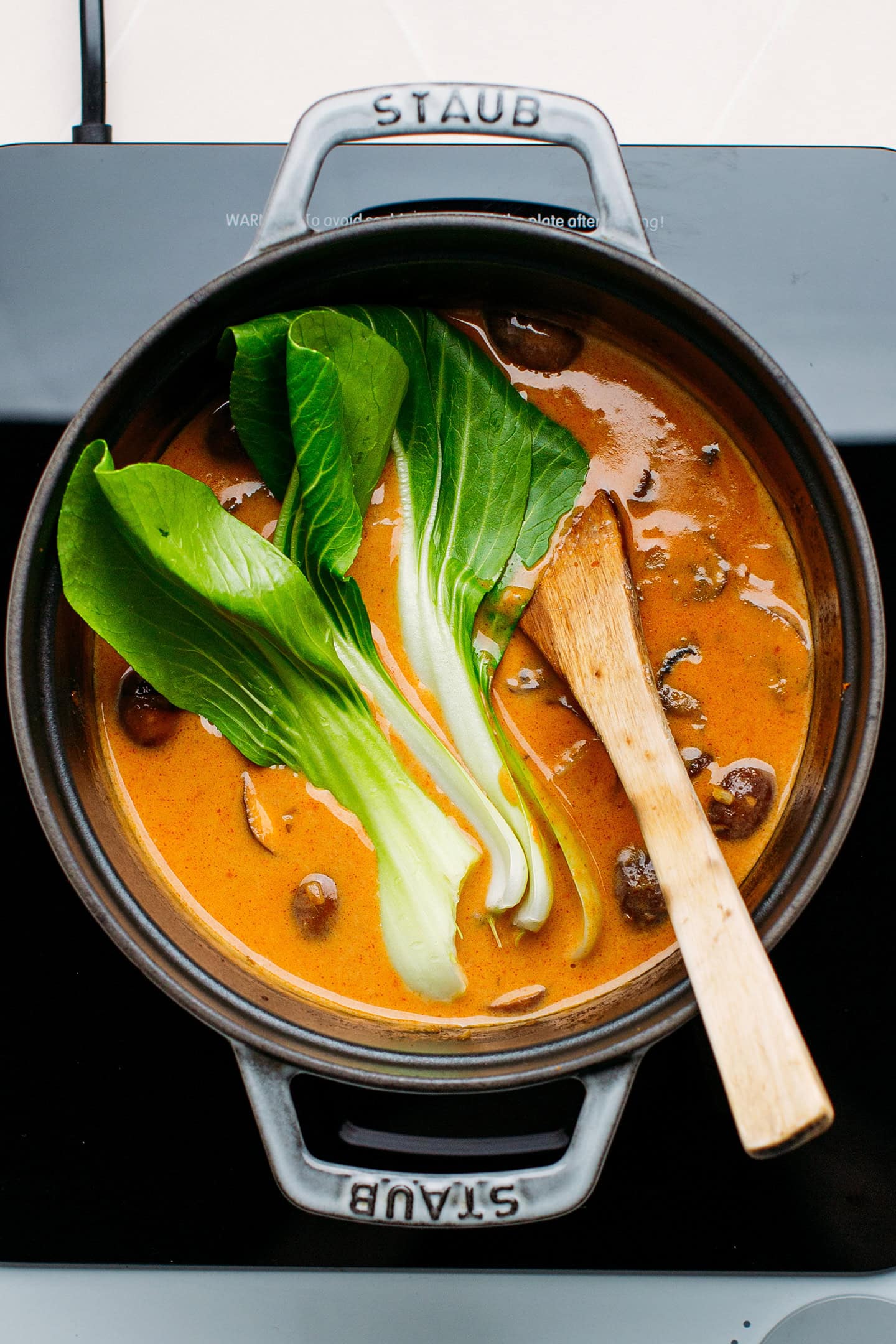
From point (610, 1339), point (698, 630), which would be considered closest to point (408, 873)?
point (698, 630)

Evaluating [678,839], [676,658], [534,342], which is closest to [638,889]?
[678,839]

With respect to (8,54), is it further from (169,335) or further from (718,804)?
(718,804)

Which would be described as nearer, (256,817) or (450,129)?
(450,129)

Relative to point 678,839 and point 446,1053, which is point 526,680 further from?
point 446,1053

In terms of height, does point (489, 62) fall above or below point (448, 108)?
above

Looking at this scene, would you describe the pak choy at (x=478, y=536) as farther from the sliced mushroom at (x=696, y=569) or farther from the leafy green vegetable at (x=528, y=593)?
the sliced mushroom at (x=696, y=569)

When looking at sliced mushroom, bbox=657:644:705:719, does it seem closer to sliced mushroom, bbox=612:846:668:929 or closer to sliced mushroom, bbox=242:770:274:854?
sliced mushroom, bbox=612:846:668:929

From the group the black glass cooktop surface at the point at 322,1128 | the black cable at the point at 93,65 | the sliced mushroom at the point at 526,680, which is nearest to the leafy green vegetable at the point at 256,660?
the sliced mushroom at the point at 526,680
